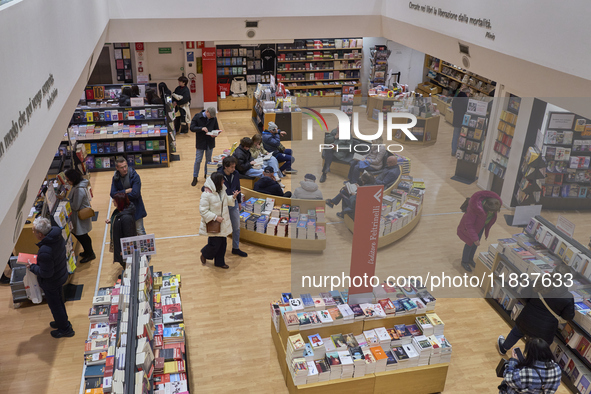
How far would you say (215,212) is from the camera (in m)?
6.58

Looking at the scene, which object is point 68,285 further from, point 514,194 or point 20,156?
point 514,194

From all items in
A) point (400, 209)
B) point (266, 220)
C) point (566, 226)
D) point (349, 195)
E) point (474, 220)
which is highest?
point (349, 195)

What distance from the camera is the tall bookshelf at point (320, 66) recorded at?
16188 millimetres

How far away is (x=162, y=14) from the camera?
368 inches

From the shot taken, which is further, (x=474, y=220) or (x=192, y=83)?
(x=192, y=83)

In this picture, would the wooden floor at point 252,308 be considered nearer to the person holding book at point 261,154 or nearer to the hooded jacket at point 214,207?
the hooded jacket at point 214,207

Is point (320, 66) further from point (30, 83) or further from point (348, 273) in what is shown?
point (30, 83)

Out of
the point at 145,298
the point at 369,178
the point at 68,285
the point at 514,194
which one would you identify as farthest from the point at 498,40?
the point at 68,285

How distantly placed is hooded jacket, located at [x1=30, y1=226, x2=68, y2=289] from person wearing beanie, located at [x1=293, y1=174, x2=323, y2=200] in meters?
2.79

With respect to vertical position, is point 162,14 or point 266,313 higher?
point 162,14

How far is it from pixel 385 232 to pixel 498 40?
Answer: 340 centimetres

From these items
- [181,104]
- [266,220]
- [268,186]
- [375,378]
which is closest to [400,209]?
[375,378]

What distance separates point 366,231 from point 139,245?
2403 mm

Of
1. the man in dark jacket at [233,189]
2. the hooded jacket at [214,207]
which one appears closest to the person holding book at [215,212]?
the hooded jacket at [214,207]
